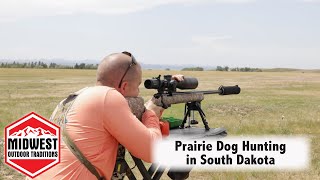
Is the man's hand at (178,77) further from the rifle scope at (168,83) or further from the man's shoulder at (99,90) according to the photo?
the man's shoulder at (99,90)

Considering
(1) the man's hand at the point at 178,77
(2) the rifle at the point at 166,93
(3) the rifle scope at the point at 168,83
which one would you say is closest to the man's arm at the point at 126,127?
(2) the rifle at the point at 166,93

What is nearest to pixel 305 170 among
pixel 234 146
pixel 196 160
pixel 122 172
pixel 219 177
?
pixel 219 177

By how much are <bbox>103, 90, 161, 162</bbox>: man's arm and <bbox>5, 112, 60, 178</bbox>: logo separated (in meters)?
0.53

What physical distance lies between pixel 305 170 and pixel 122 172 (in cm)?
623

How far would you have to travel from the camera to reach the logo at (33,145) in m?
3.80

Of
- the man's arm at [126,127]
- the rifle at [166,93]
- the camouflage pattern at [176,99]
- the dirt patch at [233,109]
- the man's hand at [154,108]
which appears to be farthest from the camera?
the dirt patch at [233,109]

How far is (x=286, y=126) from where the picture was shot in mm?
16422

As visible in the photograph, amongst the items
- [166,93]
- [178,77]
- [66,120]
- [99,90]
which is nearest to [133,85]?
[99,90]

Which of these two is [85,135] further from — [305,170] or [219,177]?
[305,170]

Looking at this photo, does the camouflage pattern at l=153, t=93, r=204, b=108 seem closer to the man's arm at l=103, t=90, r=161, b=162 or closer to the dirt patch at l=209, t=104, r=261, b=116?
the man's arm at l=103, t=90, r=161, b=162

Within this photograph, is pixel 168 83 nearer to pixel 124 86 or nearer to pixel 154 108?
pixel 154 108

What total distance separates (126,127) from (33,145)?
1.20 m

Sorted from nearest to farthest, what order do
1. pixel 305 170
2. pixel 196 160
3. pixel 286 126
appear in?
pixel 196 160 < pixel 305 170 < pixel 286 126

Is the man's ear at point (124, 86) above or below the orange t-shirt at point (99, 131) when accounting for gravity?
above
